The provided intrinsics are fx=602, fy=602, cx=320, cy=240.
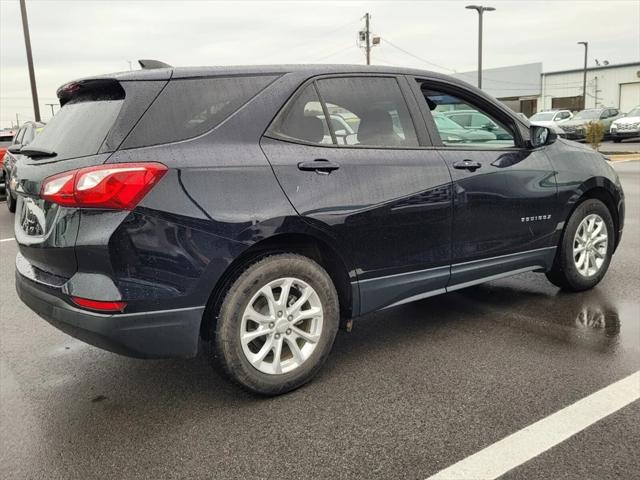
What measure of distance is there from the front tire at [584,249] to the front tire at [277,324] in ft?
7.38

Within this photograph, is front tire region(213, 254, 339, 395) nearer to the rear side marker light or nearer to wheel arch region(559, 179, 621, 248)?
the rear side marker light

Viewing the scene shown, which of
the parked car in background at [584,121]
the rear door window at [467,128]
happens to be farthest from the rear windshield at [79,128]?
the parked car in background at [584,121]

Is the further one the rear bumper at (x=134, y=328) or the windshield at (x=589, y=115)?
the windshield at (x=589, y=115)

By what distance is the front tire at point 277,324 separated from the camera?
295 cm

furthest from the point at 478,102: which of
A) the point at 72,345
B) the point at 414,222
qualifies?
the point at 72,345

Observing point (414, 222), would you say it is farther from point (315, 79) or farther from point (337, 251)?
point (315, 79)

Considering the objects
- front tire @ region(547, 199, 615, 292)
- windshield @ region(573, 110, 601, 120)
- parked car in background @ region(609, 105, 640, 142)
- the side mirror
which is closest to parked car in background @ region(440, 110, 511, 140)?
the side mirror

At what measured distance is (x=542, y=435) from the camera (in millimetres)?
2701

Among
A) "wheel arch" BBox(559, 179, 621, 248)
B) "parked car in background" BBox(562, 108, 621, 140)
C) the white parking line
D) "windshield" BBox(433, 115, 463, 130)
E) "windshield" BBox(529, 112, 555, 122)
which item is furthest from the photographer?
"windshield" BBox(529, 112, 555, 122)

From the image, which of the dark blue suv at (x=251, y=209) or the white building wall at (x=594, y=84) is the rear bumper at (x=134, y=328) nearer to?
the dark blue suv at (x=251, y=209)

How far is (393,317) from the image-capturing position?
4.50m

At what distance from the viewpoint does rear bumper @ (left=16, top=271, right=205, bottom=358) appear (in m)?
2.73

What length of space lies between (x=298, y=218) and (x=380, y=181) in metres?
0.60

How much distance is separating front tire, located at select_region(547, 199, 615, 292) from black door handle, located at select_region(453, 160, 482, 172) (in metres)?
1.20
